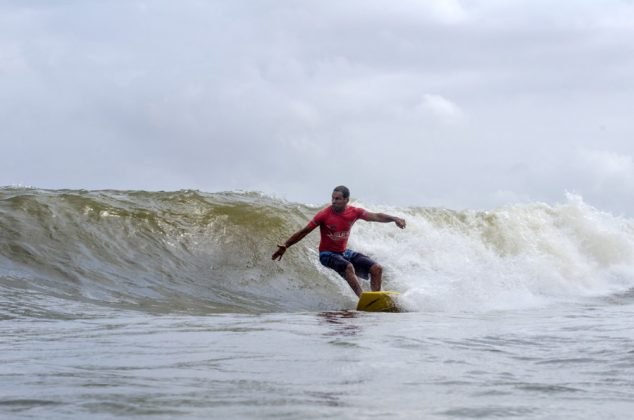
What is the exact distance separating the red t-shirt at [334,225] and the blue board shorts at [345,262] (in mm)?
95

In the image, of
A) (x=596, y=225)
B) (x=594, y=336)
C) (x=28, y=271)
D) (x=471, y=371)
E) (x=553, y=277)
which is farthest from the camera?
(x=596, y=225)

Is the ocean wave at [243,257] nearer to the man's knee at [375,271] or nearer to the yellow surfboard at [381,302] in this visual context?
the yellow surfboard at [381,302]

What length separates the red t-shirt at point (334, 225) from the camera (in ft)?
42.7

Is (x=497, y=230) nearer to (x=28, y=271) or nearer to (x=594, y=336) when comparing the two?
(x=28, y=271)

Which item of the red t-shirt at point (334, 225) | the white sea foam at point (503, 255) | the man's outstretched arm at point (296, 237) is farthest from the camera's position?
the white sea foam at point (503, 255)

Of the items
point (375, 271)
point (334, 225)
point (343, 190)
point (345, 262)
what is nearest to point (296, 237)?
point (334, 225)

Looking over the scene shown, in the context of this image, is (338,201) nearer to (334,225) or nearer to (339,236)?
(334,225)

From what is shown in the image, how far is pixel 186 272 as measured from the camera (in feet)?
50.3

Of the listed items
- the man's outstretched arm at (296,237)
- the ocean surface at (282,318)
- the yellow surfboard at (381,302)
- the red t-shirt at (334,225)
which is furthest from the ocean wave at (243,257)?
the red t-shirt at (334,225)

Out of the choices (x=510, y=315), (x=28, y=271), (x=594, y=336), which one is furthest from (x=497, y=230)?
(x=594, y=336)

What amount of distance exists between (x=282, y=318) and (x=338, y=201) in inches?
127

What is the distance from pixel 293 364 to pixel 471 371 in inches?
46.4

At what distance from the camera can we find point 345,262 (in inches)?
511

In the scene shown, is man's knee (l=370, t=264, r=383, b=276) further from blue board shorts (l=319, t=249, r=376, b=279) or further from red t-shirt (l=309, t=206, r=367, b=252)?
red t-shirt (l=309, t=206, r=367, b=252)
